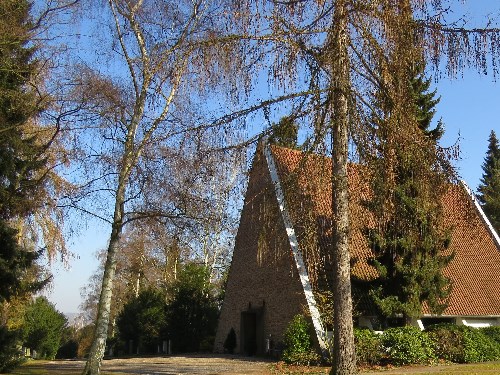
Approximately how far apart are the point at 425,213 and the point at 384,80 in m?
2.30

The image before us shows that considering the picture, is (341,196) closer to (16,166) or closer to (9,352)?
(16,166)

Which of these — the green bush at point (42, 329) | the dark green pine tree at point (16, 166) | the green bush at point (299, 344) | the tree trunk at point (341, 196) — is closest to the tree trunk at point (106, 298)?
the dark green pine tree at point (16, 166)

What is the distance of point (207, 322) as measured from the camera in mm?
29469

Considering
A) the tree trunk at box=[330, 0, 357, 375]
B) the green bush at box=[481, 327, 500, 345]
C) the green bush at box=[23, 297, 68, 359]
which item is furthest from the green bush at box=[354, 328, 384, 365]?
the green bush at box=[23, 297, 68, 359]

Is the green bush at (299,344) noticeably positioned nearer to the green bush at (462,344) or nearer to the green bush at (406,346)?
the green bush at (406,346)

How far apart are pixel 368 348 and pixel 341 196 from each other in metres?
10.0

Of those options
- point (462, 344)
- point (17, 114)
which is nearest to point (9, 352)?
point (17, 114)

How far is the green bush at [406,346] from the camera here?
56.5 feet

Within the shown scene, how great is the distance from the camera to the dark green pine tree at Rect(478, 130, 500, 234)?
37344mm

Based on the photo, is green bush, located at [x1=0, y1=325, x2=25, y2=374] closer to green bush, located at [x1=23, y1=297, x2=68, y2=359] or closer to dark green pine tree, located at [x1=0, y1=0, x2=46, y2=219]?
dark green pine tree, located at [x1=0, y1=0, x2=46, y2=219]

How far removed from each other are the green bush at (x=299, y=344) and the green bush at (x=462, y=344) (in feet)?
12.9

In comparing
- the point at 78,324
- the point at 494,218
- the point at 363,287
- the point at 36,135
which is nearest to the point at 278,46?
the point at 36,135

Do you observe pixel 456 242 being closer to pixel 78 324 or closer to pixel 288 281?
pixel 288 281

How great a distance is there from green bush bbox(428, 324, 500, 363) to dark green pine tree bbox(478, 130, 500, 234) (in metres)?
18.4
